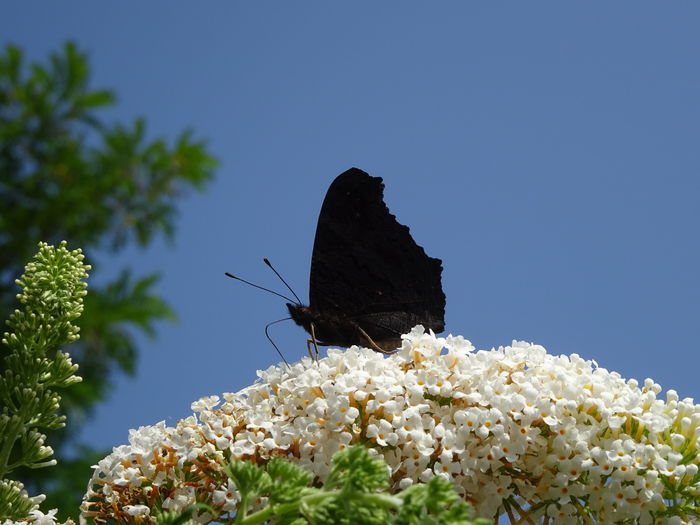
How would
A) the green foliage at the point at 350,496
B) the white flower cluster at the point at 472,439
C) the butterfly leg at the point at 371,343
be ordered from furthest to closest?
the butterfly leg at the point at 371,343, the white flower cluster at the point at 472,439, the green foliage at the point at 350,496

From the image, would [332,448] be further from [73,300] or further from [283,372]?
[73,300]

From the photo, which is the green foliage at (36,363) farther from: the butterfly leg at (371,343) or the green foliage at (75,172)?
the green foliage at (75,172)

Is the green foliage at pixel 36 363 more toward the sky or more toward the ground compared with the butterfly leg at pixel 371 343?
more toward the ground

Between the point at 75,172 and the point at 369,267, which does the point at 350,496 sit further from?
the point at 75,172

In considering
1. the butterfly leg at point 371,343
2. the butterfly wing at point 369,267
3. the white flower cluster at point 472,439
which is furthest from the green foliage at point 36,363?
the butterfly wing at point 369,267

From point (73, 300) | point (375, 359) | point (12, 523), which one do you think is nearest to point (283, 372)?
point (375, 359)

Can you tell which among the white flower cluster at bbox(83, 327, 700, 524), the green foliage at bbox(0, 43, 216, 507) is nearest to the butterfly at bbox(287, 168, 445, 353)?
the white flower cluster at bbox(83, 327, 700, 524)
